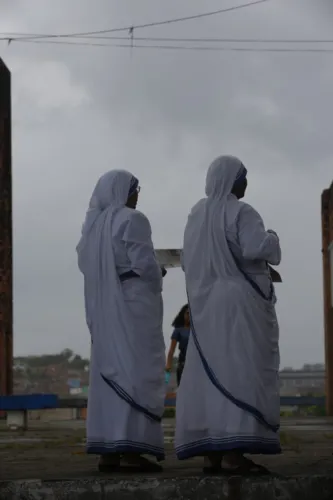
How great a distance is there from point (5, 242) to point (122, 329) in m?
14.5

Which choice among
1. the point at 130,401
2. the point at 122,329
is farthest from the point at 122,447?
the point at 122,329

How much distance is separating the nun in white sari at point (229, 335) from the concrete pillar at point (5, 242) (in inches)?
561


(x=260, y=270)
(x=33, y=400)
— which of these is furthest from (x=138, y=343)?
(x=33, y=400)

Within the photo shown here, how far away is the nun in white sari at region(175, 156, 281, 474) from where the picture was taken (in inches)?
249

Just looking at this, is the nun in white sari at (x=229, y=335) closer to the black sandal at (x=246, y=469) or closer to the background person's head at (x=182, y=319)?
the black sandal at (x=246, y=469)

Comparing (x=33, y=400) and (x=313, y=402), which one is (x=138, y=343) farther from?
(x=313, y=402)

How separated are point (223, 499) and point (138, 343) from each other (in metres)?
1.52

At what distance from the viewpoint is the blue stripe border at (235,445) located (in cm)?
624

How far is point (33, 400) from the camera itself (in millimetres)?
15219

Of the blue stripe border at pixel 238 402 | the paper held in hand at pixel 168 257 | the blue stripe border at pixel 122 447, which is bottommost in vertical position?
the blue stripe border at pixel 122 447

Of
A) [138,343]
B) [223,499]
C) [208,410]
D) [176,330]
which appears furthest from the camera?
[176,330]

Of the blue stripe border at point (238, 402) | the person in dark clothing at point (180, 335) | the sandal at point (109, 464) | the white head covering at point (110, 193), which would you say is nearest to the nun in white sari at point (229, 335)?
the blue stripe border at point (238, 402)

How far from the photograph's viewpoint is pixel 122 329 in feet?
22.7

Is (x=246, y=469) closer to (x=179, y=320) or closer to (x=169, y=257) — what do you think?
(x=169, y=257)
